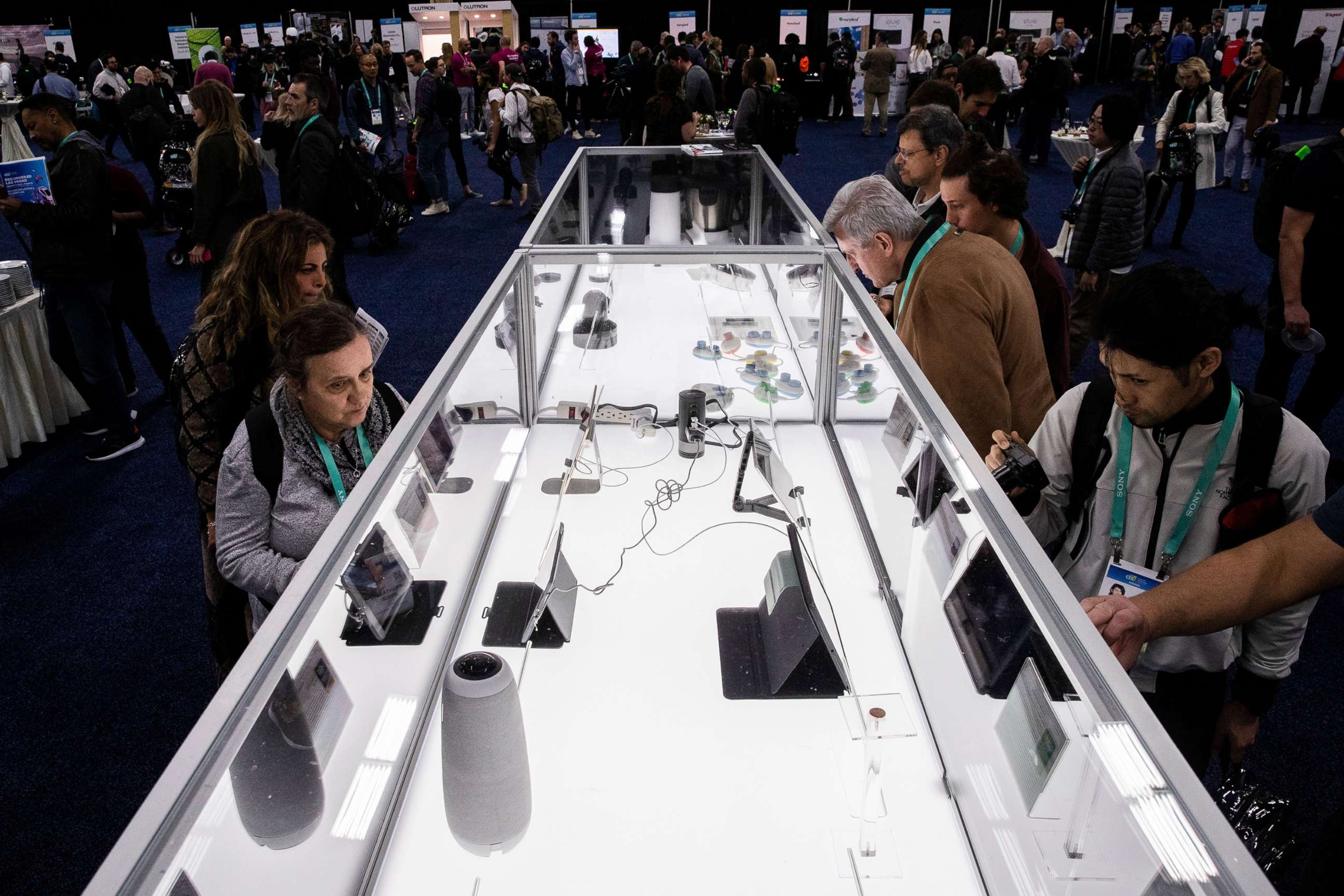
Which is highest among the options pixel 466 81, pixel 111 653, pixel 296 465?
pixel 466 81

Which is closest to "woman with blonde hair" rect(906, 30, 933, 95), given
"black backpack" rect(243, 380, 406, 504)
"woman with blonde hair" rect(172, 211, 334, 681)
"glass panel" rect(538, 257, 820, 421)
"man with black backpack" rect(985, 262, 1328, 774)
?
"glass panel" rect(538, 257, 820, 421)

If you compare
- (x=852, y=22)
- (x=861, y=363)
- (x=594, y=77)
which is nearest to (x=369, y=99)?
(x=861, y=363)

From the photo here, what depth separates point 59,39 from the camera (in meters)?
15.6

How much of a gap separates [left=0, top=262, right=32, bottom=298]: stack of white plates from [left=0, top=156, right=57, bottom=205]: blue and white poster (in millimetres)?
459

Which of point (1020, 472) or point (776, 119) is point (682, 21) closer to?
point (776, 119)

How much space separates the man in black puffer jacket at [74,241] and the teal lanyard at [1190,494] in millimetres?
3560

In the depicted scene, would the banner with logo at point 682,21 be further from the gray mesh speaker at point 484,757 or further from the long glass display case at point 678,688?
the gray mesh speaker at point 484,757

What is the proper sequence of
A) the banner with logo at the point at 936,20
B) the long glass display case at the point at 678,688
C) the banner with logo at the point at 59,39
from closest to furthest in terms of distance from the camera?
the long glass display case at the point at 678,688
the banner with logo at the point at 59,39
the banner with logo at the point at 936,20

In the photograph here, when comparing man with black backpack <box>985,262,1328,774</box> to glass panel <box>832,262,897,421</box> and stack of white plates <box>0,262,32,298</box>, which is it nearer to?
glass panel <box>832,262,897,421</box>

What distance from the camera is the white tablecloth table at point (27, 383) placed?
356 centimetres

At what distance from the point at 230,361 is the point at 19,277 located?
8.69 ft

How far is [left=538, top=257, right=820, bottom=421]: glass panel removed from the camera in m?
2.71

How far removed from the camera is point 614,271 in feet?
12.2

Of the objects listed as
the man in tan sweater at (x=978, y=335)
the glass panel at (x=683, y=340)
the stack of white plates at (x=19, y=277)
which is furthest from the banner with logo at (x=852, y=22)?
the man in tan sweater at (x=978, y=335)
